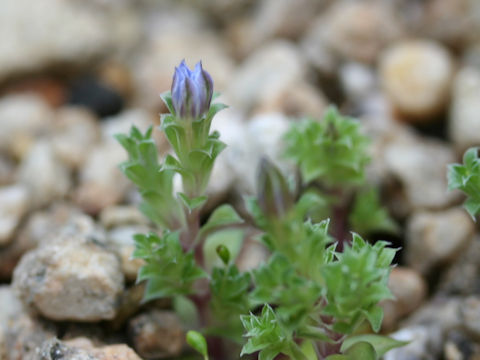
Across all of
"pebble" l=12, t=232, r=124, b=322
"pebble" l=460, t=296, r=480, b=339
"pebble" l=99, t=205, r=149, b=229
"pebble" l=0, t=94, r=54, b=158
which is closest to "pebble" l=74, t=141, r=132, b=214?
"pebble" l=99, t=205, r=149, b=229

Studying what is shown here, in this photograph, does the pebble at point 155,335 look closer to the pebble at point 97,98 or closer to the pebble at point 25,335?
the pebble at point 25,335

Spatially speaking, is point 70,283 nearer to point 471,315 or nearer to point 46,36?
point 471,315

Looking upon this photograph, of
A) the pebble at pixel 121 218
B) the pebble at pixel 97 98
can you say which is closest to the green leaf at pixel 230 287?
the pebble at pixel 121 218

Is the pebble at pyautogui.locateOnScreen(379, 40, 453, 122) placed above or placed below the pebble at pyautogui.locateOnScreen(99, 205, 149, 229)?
above

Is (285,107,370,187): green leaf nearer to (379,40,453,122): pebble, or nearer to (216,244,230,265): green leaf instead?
(216,244,230,265): green leaf

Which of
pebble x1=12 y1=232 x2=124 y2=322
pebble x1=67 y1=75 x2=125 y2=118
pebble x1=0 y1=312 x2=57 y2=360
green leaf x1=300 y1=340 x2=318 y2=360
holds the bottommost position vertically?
green leaf x1=300 y1=340 x2=318 y2=360

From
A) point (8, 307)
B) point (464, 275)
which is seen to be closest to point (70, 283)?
point (8, 307)
